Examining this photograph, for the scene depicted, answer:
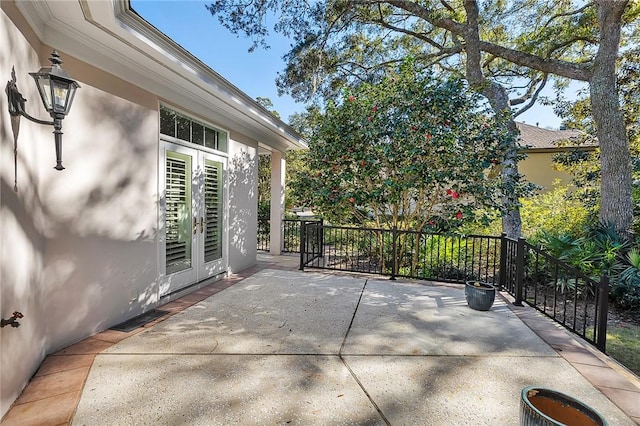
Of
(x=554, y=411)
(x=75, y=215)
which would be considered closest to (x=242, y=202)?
(x=75, y=215)

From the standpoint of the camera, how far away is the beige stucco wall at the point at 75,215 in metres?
1.96

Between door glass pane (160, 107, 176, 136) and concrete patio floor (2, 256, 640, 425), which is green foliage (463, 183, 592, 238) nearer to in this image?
concrete patio floor (2, 256, 640, 425)

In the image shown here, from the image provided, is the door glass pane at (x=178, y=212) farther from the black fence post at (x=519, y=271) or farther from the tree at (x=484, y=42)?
the black fence post at (x=519, y=271)

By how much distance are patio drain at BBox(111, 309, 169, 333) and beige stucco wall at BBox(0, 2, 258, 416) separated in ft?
0.22

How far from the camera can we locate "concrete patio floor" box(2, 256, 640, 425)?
193 centimetres

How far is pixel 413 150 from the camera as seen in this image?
15.8 feet

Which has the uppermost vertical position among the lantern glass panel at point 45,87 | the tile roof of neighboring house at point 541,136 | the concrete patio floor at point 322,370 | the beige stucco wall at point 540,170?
the tile roof of neighboring house at point 541,136

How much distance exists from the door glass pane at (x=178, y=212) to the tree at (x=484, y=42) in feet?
12.4

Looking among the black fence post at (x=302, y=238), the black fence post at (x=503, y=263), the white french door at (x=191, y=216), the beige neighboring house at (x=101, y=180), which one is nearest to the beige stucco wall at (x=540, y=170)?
the black fence post at (x=503, y=263)

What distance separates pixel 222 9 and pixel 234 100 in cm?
299

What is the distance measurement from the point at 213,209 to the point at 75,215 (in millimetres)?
2211

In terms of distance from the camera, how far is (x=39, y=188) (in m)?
2.46

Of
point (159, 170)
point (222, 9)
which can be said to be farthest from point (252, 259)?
point (222, 9)

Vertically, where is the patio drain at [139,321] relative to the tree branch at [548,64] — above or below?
below
